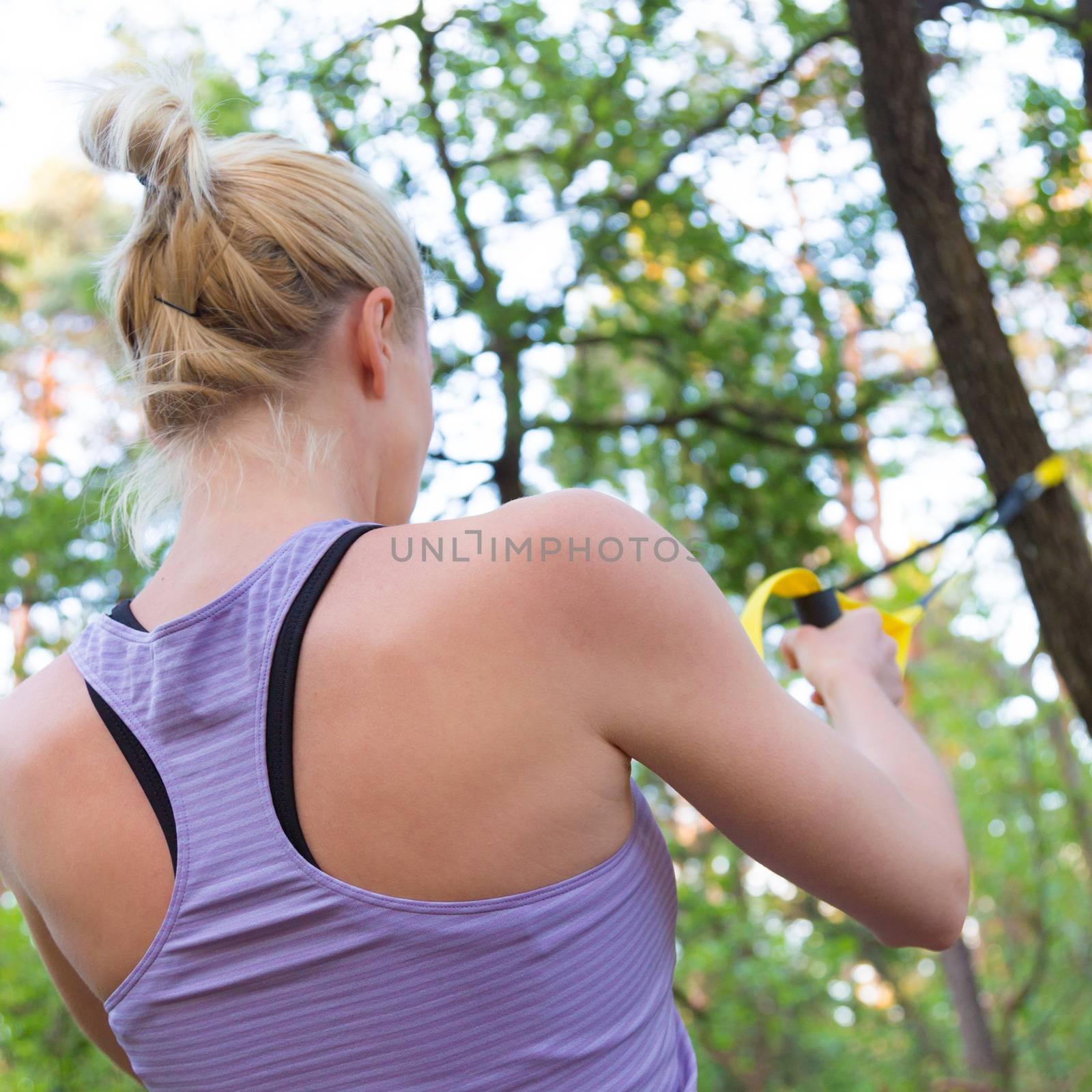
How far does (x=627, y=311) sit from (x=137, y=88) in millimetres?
4480

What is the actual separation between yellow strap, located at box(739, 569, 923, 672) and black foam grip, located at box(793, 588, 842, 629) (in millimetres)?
14

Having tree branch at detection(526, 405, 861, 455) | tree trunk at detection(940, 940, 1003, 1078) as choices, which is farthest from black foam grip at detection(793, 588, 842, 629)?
tree trunk at detection(940, 940, 1003, 1078)

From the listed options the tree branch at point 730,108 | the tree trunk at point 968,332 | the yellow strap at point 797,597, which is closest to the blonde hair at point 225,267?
the yellow strap at point 797,597

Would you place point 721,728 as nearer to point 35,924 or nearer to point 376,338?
point 376,338

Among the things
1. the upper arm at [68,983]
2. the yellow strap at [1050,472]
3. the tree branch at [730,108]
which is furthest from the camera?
the tree branch at [730,108]

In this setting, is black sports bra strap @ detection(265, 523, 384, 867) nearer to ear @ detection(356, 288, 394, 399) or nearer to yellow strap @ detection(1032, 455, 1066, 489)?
ear @ detection(356, 288, 394, 399)

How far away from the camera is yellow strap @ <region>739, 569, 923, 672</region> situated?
4.01 feet

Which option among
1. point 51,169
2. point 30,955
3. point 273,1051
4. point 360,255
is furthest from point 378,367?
point 51,169

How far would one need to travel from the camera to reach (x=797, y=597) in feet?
4.22

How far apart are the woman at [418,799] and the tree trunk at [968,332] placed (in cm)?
172

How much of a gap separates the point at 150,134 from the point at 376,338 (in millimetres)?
325

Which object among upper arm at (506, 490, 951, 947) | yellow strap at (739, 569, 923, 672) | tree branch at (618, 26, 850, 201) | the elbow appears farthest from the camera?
tree branch at (618, 26, 850, 201)

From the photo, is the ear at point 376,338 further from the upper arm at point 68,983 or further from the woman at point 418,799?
the upper arm at point 68,983

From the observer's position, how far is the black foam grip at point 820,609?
49.6 inches
